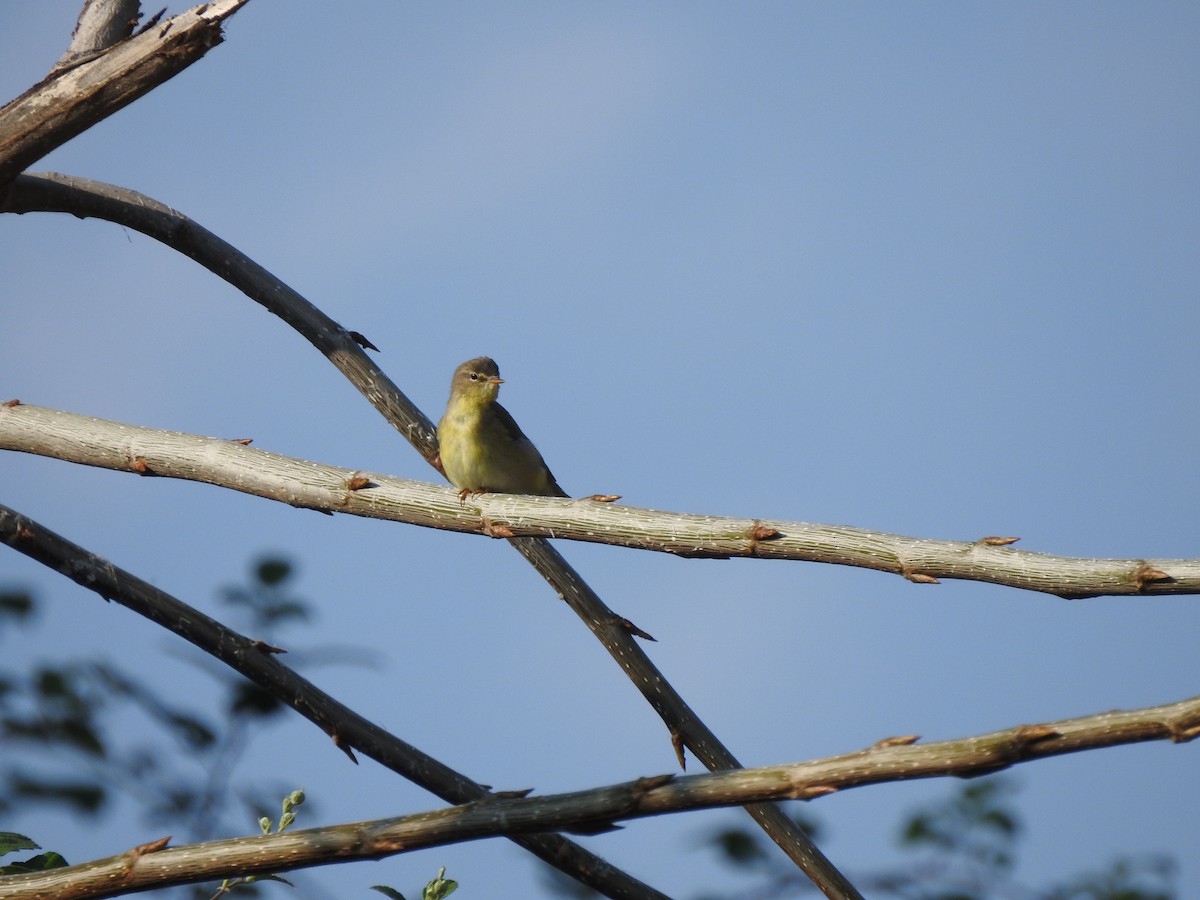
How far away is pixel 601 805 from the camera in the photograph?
2.85 m

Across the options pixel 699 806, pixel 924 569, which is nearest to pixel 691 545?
pixel 924 569

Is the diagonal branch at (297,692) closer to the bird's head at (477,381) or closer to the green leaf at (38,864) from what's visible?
the green leaf at (38,864)

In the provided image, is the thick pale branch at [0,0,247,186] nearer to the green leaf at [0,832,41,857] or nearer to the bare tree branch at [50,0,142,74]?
the bare tree branch at [50,0,142,74]

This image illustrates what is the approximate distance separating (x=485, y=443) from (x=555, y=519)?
334cm

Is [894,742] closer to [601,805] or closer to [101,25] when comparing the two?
[601,805]

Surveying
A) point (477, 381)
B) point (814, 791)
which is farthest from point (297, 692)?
point (477, 381)

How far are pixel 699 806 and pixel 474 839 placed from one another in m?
0.63

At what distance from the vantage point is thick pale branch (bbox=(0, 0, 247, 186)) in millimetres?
4129

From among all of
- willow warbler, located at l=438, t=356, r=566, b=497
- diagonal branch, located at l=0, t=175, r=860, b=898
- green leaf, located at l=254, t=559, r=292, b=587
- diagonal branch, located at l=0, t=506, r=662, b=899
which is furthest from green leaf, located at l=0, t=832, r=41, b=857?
willow warbler, located at l=438, t=356, r=566, b=497

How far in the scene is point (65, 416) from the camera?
185 inches

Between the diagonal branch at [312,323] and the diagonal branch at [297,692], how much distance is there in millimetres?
1187

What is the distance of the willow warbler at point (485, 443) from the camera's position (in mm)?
7312

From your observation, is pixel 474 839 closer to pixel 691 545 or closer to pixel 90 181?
pixel 691 545

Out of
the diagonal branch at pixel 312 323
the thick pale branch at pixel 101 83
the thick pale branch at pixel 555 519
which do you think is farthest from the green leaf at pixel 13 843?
the thick pale branch at pixel 101 83
